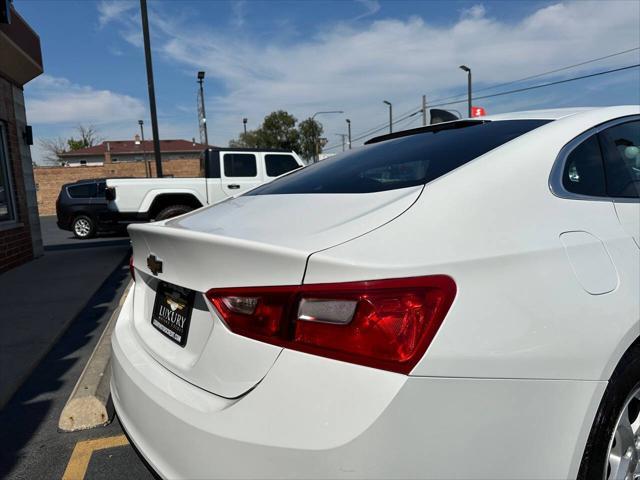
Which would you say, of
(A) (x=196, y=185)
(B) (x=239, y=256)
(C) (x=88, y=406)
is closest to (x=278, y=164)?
(A) (x=196, y=185)

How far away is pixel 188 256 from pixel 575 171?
145cm

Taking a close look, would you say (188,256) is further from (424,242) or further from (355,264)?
(424,242)

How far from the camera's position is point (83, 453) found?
262cm

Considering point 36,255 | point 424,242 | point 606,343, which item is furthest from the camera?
point 36,255

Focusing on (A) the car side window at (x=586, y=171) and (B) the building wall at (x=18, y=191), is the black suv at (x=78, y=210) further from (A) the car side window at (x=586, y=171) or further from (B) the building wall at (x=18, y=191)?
(A) the car side window at (x=586, y=171)

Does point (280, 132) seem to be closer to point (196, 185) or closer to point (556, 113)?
point (196, 185)

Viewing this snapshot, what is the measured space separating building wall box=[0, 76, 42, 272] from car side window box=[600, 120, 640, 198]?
8.52 metres

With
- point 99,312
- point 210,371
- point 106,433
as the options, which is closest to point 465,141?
point 210,371

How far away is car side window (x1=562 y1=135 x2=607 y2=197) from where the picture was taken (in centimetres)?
170

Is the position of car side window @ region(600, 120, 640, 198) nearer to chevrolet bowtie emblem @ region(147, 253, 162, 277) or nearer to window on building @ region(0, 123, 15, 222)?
chevrolet bowtie emblem @ region(147, 253, 162, 277)

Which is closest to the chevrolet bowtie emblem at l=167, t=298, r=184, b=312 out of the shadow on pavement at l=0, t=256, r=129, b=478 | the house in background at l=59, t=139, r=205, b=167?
the shadow on pavement at l=0, t=256, r=129, b=478

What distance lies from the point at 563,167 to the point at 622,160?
1.71 ft

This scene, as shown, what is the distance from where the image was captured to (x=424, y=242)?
132cm

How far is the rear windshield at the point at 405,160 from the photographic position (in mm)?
1778
